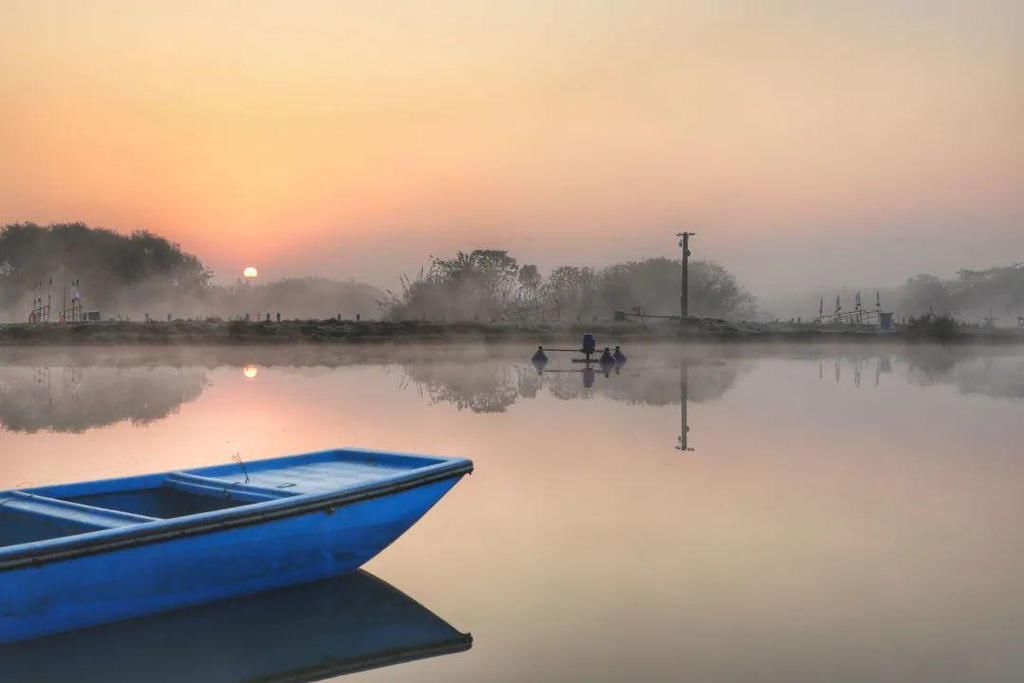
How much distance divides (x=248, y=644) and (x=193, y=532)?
0.86 metres

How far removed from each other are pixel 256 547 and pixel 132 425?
41.7 ft

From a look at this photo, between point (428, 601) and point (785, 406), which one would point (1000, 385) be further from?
point (428, 601)

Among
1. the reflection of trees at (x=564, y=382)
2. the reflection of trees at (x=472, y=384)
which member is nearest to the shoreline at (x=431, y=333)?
the reflection of trees at (x=564, y=382)

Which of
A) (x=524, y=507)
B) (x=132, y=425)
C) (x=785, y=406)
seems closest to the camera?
(x=524, y=507)

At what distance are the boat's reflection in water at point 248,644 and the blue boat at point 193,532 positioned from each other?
5.1 inches

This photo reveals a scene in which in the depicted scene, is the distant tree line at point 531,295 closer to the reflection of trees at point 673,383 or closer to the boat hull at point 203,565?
the reflection of trees at point 673,383

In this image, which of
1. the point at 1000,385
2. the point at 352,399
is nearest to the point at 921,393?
the point at 1000,385

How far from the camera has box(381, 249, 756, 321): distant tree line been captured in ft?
265

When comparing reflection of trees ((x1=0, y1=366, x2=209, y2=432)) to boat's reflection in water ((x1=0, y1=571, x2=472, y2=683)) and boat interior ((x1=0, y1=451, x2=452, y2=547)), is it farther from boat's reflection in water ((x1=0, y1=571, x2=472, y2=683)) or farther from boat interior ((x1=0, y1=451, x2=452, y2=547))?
boat's reflection in water ((x1=0, y1=571, x2=472, y2=683))

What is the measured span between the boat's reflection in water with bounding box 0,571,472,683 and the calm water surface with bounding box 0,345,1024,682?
1.3 inches

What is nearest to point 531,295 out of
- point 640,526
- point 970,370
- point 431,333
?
point 431,333

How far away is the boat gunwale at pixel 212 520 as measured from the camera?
272 inches

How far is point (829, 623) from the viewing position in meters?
7.79

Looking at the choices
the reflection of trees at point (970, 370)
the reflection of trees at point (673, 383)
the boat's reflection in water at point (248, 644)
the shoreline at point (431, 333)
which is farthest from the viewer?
the shoreline at point (431, 333)
